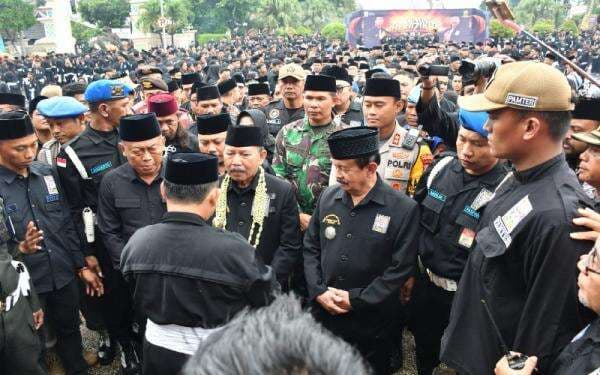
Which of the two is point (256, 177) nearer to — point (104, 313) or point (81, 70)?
point (104, 313)

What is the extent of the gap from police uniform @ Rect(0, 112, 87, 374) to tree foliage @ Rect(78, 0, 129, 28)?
54.5 metres

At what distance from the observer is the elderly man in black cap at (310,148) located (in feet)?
13.5

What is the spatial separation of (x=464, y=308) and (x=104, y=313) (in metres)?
3.00

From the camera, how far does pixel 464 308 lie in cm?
235

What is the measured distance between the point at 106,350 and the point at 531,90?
381 centimetres

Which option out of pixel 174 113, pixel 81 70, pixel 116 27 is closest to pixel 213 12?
pixel 116 27

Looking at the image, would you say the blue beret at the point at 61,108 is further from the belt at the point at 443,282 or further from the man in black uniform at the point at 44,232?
the belt at the point at 443,282

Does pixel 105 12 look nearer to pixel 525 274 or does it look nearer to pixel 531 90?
pixel 531 90

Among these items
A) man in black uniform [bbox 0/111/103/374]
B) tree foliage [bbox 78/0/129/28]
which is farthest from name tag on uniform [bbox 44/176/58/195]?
tree foliage [bbox 78/0/129/28]

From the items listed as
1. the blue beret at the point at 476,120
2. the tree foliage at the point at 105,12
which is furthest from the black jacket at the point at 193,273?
the tree foliage at the point at 105,12

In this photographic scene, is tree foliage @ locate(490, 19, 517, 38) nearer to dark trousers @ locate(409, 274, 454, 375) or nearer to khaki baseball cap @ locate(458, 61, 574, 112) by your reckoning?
dark trousers @ locate(409, 274, 454, 375)

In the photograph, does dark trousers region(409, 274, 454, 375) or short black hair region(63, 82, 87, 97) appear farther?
short black hair region(63, 82, 87, 97)

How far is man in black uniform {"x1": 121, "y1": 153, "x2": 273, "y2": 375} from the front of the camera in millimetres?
2232

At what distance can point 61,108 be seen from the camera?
4246 mm
